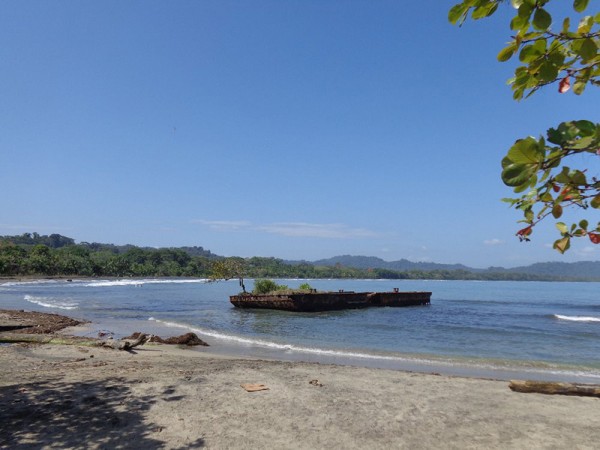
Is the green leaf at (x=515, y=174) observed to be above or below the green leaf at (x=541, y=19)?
below

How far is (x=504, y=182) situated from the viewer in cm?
168

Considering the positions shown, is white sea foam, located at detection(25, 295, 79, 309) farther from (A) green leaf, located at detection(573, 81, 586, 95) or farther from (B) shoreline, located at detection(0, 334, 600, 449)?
(A) green leaf, located at detection(573, 81, 586, 95)

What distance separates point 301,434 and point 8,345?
13820 mm

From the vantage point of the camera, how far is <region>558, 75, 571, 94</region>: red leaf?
2.25 meters

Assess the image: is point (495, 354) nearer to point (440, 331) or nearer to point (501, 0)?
point (440, 331)

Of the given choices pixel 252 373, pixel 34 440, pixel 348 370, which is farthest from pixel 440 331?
pixel 34 440

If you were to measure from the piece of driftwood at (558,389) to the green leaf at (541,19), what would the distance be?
11108 millimetres

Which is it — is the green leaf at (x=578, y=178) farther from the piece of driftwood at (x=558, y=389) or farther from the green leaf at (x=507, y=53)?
the piece of driftwood at (x=558, y=389)

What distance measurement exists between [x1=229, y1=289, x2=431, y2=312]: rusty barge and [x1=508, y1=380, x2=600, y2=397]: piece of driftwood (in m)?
33.5

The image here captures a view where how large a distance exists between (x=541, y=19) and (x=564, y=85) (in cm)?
56

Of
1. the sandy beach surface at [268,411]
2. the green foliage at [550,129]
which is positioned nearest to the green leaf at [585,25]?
the green foliage at [550,129]

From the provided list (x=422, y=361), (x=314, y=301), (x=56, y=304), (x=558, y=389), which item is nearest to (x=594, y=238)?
(x=558, y=389)

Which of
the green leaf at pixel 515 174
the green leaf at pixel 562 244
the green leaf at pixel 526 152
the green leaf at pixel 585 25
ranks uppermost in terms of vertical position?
the green leaf at pixel 585 25

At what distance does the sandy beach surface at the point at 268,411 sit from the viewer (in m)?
6.89
